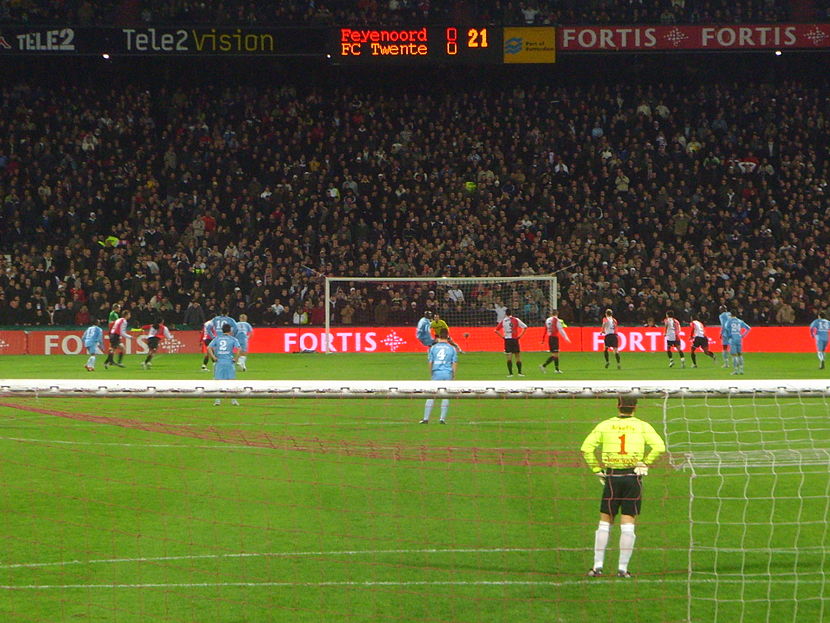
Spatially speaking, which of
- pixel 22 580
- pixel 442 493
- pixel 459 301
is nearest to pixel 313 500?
pixel 442 493

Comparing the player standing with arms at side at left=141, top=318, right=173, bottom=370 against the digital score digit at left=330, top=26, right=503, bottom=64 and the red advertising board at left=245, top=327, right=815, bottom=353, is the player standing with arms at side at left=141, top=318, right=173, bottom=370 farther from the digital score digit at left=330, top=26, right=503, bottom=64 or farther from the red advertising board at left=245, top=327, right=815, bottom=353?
the digital score digit at left=330, top=26, right=503, bottom=64

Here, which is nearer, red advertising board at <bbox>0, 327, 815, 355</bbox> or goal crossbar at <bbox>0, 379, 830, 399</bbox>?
goal crossbar at <bbox>0, 379, 830, 399</bbox>

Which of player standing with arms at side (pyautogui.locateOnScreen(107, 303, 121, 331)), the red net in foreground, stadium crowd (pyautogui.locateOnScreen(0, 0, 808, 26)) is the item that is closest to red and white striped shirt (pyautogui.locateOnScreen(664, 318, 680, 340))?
the red net in foreground

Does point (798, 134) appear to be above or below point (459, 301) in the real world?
above

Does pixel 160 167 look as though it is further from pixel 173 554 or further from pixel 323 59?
pixel 173 554

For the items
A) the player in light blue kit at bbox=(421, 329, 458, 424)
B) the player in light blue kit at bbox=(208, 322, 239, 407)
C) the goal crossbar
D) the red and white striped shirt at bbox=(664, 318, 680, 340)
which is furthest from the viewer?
the red and white striped shirt at bbox=(664, 318, 680, 340)

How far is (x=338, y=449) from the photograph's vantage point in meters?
16.6

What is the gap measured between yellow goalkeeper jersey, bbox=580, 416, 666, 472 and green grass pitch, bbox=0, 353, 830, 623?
1.06m

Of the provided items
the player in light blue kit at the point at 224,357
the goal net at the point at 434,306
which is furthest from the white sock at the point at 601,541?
the goal net at the point at 434,306

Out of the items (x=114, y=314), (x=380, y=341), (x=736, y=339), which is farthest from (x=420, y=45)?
(x=736, y=339)

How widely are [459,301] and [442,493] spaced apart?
28039 mm

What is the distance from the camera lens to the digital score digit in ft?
143

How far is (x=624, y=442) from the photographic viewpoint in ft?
30.2

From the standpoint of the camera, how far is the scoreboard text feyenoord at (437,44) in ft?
144
